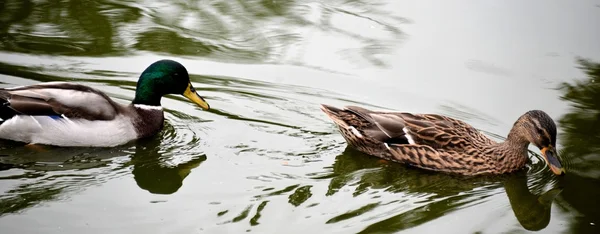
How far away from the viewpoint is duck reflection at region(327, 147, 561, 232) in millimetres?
7039

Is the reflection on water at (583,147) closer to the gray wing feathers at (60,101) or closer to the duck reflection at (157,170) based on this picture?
the duck reflection at (157,170)

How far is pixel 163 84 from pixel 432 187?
9.48 feet

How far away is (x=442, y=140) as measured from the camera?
8.05 m

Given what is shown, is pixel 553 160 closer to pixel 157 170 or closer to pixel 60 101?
pixel 157 170

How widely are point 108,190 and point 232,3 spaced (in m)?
5.26

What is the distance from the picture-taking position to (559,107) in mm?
9352

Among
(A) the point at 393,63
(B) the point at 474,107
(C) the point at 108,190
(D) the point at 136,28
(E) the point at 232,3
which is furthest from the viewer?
(E) the point at 232,3

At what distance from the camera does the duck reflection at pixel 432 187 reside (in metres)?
7.04

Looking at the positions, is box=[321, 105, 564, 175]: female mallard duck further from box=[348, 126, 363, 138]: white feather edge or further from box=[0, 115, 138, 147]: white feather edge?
box=[0, 115, 138, 147]: white feather edge

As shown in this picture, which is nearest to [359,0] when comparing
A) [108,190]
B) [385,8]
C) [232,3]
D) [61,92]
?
[385,8]

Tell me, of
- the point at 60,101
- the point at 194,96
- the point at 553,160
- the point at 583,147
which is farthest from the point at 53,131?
the point at 583,147

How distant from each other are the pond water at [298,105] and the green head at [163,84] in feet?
0.98

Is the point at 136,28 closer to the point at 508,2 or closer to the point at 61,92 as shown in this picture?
the point at 61,92

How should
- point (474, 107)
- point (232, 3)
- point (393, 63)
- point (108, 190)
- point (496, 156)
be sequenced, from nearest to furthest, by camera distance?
point (108, 190) < point (496, 156) < point (474, 107) < point (393, 63) < point (232, 3)
